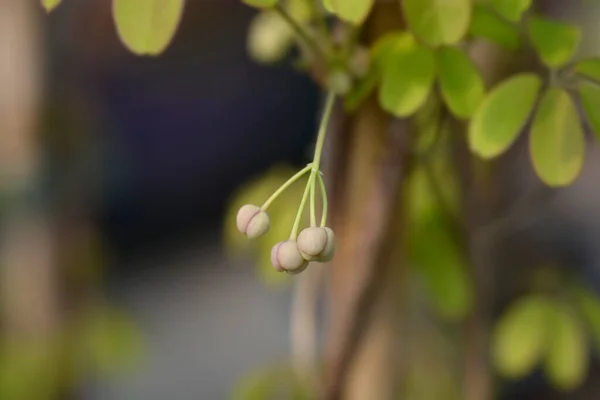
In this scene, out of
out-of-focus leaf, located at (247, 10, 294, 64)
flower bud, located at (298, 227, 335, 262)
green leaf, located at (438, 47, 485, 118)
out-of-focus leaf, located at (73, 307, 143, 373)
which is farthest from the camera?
out-of-focus leaf, located at (73, 307, 143, 373)

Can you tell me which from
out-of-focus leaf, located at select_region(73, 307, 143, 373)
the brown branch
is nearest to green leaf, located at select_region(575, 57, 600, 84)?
the brown branch

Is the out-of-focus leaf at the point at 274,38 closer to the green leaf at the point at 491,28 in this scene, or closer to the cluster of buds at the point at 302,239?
the green leaf at the point at 491,28

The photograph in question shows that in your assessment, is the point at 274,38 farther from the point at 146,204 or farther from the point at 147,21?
the point at 146,204

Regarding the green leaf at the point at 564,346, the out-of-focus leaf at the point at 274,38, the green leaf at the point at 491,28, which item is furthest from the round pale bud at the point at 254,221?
the green leaf at the point at 564,346

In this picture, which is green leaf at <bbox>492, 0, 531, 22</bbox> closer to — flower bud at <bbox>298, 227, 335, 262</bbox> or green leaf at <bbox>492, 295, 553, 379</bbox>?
flower bud at <bbox>298, 227, 335, 262</bbox>

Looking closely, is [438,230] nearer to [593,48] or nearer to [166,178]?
[593,48]

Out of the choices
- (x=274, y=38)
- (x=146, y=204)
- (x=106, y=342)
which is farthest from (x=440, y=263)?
(x=146, y=204)

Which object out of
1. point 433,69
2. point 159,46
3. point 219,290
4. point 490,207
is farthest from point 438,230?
point 219,290
